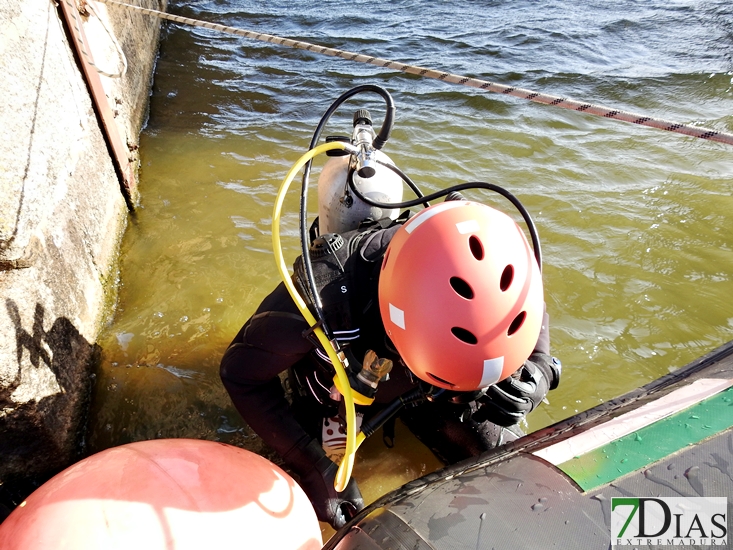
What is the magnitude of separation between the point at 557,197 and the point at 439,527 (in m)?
3.55

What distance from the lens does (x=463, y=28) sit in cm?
783

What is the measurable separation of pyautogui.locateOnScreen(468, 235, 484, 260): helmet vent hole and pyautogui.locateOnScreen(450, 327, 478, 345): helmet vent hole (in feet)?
0.73

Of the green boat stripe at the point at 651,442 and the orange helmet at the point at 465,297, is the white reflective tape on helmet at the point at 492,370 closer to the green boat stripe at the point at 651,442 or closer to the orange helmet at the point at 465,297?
the orange helmet at the point at 465,297

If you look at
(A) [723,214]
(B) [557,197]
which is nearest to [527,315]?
(B) [557,197]

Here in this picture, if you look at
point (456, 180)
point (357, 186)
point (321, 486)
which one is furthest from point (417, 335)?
point (456, 180)

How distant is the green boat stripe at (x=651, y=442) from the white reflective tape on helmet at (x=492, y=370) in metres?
0.28

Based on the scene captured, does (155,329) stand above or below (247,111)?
below

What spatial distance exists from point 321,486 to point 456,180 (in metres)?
3.06

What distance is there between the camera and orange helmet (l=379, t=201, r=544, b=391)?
4.66 feet

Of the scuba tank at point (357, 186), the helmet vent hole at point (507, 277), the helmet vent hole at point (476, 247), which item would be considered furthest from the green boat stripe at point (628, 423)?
the scuba tank at point (357, 186)

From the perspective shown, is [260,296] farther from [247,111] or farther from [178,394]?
[247,111]

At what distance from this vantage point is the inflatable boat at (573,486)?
115 centimetres

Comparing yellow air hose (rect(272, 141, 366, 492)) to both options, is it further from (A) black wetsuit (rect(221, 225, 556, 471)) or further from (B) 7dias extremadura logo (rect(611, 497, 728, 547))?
(B) 7dias extremadura logo (rect(611, 497, 728, 547))

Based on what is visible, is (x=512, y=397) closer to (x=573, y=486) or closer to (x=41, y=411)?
(x=573, y=486)
